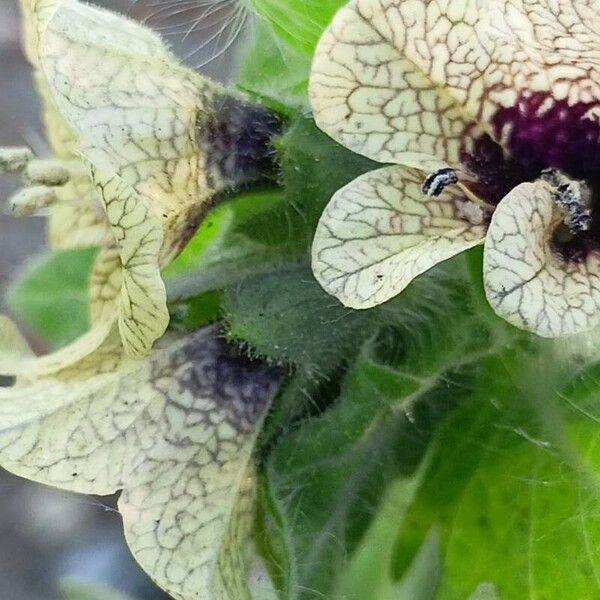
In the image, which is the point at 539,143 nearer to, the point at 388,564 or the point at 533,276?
the point at 533,276

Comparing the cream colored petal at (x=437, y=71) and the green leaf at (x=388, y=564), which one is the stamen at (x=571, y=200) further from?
the green leaf at (x=388, y=564)

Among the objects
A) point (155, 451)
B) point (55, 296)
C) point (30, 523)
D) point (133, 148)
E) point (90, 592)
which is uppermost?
point (133, 148)

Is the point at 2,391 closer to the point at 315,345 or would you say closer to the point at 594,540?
the point at 315,345

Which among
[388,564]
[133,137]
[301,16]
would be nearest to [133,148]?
[133,137]

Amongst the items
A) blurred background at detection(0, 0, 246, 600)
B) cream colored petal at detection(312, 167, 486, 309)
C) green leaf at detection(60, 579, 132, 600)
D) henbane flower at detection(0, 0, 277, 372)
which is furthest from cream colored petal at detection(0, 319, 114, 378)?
blurred background at detection(0, 0, 246, 600)

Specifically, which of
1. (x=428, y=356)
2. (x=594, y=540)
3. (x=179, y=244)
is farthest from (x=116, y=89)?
(x=594, y=540)

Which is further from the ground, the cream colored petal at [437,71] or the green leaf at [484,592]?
the cream colored petal at [437,71]

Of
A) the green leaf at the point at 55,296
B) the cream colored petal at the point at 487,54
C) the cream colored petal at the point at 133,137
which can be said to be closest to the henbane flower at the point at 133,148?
the cream colored petal at the point at 133,137

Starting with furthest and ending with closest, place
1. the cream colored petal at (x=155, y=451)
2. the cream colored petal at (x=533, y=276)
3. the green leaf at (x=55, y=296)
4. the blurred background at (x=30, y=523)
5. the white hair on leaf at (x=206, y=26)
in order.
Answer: the blurred background at (x=30, y=523) → the green leaf at (x=55, y=296) → the white hair on leaf at (x=206, y=26) → the cream colored petal at (x=155, y=451) → the cream colored petal at (x=533, y=276)
